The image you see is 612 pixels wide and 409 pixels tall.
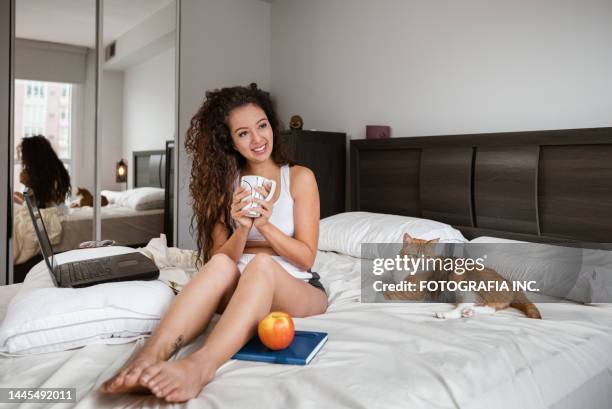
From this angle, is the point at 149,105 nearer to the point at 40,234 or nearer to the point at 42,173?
the point at 42,173

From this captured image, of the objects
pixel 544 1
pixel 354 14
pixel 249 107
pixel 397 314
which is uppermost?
pixel 354 14

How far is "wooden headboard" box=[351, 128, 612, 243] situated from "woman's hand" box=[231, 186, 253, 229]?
4.81 ft

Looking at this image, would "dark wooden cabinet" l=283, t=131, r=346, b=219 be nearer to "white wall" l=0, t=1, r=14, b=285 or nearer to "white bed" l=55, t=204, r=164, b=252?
"white bed" l=55, t=204, r=164, b=252

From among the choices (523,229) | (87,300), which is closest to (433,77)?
(523,229)

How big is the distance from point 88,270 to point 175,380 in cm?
77

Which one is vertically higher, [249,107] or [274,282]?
[249,107]

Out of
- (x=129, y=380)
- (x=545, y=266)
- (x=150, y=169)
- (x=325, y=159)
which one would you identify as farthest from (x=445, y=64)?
(x=129, y=380)

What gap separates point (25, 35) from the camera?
3242 mm

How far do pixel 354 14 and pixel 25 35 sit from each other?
2229 mm

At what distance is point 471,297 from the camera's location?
5.43 ft

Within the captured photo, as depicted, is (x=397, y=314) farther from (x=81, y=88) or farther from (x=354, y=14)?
(x=81, y=88)

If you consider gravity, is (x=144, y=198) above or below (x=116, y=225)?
above

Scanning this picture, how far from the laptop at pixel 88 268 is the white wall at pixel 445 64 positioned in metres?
1.94

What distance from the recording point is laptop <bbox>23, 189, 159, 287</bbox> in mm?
1467
